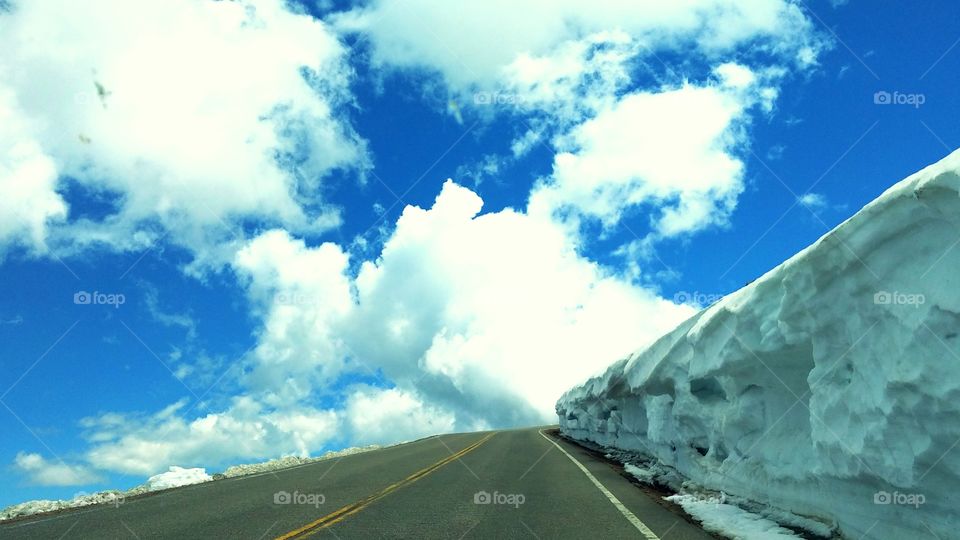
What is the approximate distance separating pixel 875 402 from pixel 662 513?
3.85m

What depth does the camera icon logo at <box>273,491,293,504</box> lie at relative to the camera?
1082 centimetres

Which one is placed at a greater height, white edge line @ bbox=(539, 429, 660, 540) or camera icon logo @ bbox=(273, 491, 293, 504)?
camera icon logo @ bbox=(273, 491, 293, 504)

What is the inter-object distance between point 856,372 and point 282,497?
9.39 m

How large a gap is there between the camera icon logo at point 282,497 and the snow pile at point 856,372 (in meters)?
7.30

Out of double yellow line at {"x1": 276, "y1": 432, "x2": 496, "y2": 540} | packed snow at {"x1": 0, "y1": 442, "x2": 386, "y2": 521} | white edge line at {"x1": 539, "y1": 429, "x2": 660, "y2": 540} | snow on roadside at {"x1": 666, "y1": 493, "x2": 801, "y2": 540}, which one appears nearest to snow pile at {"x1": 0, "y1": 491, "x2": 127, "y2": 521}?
packed snow at {"x1": 0, "y1": 442, "x2": 386, "y2": 521}

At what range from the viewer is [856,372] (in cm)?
668

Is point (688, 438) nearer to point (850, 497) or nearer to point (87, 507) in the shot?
point (850, 497)

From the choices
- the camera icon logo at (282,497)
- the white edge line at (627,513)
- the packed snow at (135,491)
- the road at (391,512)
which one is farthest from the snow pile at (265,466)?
the white edge line at (627,513)

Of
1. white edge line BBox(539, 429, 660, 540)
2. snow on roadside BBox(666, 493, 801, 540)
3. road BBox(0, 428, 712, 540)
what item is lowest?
snow on roadside BBox(666, 493, 801, 540)

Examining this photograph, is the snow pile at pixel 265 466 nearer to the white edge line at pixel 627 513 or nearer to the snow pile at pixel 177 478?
the snow pile at pixel 177 478

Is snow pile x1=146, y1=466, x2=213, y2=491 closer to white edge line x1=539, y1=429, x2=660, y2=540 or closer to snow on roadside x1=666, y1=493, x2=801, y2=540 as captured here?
white edge line x1=539, y1=429, x2=660, y2=540

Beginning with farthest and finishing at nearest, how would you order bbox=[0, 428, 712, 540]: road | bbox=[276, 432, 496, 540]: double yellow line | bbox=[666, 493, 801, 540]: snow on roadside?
bbox=[0, 428, 712, 540]: road, bbox=[276, 432, 496, 540]: double yellow line, bbox=[666, 493, 801, 540]: snow on roadside

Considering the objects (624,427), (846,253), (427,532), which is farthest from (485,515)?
(624,427)

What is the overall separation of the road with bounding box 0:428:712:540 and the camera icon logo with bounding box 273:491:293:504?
0.7 inches
